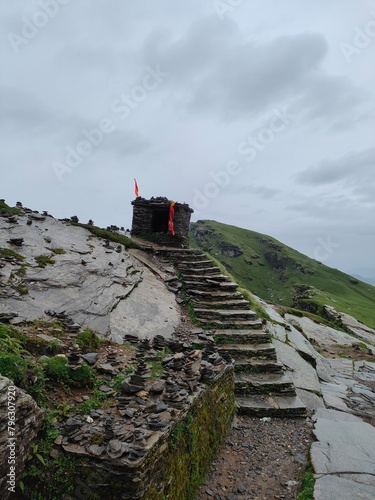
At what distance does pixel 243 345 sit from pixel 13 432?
398 inches

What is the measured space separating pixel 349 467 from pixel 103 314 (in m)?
8.10

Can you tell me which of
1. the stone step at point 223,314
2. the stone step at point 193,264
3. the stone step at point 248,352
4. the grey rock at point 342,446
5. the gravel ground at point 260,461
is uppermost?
the stone step at point 193,264

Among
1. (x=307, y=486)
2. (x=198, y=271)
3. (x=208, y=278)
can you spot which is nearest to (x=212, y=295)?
(x=208, y=278)

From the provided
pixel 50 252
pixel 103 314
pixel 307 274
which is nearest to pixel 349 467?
pixel 103 314

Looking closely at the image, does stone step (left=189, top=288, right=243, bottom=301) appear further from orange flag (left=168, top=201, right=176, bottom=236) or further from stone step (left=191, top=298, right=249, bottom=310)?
orange flag (left=168, top=201, right=176, bottom=236)

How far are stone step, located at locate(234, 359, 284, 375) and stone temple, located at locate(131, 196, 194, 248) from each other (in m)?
13.5

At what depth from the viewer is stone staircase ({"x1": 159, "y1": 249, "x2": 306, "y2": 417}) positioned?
1052 centimetres

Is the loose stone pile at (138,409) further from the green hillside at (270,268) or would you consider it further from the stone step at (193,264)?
the green hillside at (270,268)

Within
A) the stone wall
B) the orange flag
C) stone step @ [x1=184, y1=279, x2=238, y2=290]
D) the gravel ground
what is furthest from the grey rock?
the orange flag

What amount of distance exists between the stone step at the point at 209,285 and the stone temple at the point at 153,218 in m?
7.33

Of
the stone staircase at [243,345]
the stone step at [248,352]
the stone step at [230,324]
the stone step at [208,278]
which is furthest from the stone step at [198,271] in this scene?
the stone step at [248,352]

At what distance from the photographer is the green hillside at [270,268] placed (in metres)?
106

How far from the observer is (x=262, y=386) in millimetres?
11117

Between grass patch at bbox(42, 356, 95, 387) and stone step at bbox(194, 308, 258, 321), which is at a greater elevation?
stone step at bbox(194, 308, 258, 321)
